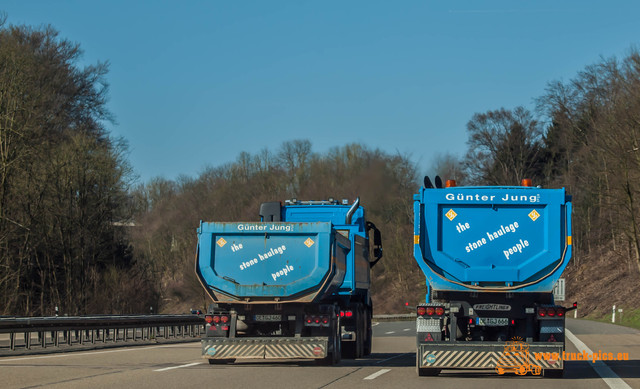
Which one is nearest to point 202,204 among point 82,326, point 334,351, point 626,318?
point 626,318

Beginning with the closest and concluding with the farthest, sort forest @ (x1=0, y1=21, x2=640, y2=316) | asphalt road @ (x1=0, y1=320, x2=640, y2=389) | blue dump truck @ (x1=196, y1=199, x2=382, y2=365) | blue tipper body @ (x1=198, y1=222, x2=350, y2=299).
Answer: asphalt road @ (x1=0, y1=320, x2=640, y2=389) → blue dump truck @ (x1=196, y1=199, x2=382, y2=365) → blue tipper body @ (x1=198, y1=222, x2=350, y2=299) → forest @ (x1=0, y1=21, x2=640, y2=316)

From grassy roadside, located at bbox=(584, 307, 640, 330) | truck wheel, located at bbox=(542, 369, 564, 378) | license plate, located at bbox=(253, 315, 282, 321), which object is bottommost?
grassy roadside, located at bbox=(584, 307, 640, 330)

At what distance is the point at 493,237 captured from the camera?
581 inches

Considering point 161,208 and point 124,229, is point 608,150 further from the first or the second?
point 161,208

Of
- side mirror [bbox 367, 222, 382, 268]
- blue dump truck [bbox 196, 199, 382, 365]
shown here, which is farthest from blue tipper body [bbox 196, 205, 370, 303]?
side mirror [bbox 367, 222, 382, 268]

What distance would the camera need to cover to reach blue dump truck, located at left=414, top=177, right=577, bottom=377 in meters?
14.6

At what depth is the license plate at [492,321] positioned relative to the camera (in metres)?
14.7

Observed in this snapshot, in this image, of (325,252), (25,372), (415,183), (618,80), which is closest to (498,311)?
(325,252)

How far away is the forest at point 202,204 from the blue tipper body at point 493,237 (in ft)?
62.4

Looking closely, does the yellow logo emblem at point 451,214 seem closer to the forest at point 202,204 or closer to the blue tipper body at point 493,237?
the blue tipper body at point 493,237

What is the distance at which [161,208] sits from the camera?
284 ft

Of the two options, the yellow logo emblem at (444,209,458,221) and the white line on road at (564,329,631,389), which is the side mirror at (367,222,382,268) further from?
the yellow logo emblem at (444,209,458,221)

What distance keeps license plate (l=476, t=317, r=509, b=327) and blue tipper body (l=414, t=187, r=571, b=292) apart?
0.51 meters

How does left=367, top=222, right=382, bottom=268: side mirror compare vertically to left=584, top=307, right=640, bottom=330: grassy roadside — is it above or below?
above
